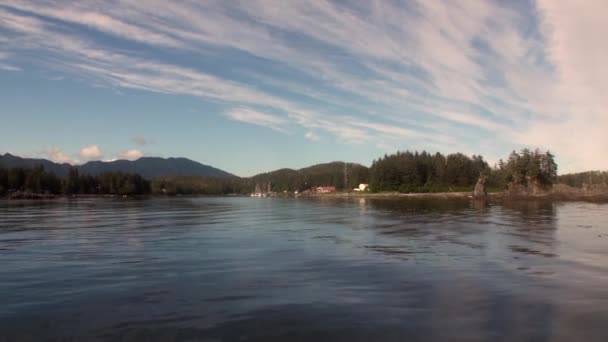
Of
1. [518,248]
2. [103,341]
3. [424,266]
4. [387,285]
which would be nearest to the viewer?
[103,341]

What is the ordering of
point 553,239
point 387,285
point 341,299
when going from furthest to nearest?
point 553,239 → point 387,285 → point 341,299

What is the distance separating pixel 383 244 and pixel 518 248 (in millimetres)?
7969

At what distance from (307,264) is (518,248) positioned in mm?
13564

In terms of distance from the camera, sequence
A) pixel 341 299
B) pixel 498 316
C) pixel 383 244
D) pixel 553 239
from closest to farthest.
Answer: pixel 498 316 < pixel 341 299 < pixel 383 244 < pixel 553 239

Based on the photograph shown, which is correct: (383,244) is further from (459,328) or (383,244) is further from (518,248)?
(459,328)

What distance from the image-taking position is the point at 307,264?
21359 mm

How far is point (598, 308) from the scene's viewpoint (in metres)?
13.0

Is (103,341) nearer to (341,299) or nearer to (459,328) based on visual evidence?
(341,299)

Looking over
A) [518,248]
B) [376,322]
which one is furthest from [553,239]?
[376,322]

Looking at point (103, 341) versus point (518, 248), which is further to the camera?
point (518, 248)

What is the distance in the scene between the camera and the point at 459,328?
11.4m

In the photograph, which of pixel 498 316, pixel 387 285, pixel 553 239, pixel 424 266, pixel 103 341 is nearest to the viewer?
pixel 103 341

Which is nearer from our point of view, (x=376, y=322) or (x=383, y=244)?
(x=376, y=322)

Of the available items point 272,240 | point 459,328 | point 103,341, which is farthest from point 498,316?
point 272,240
